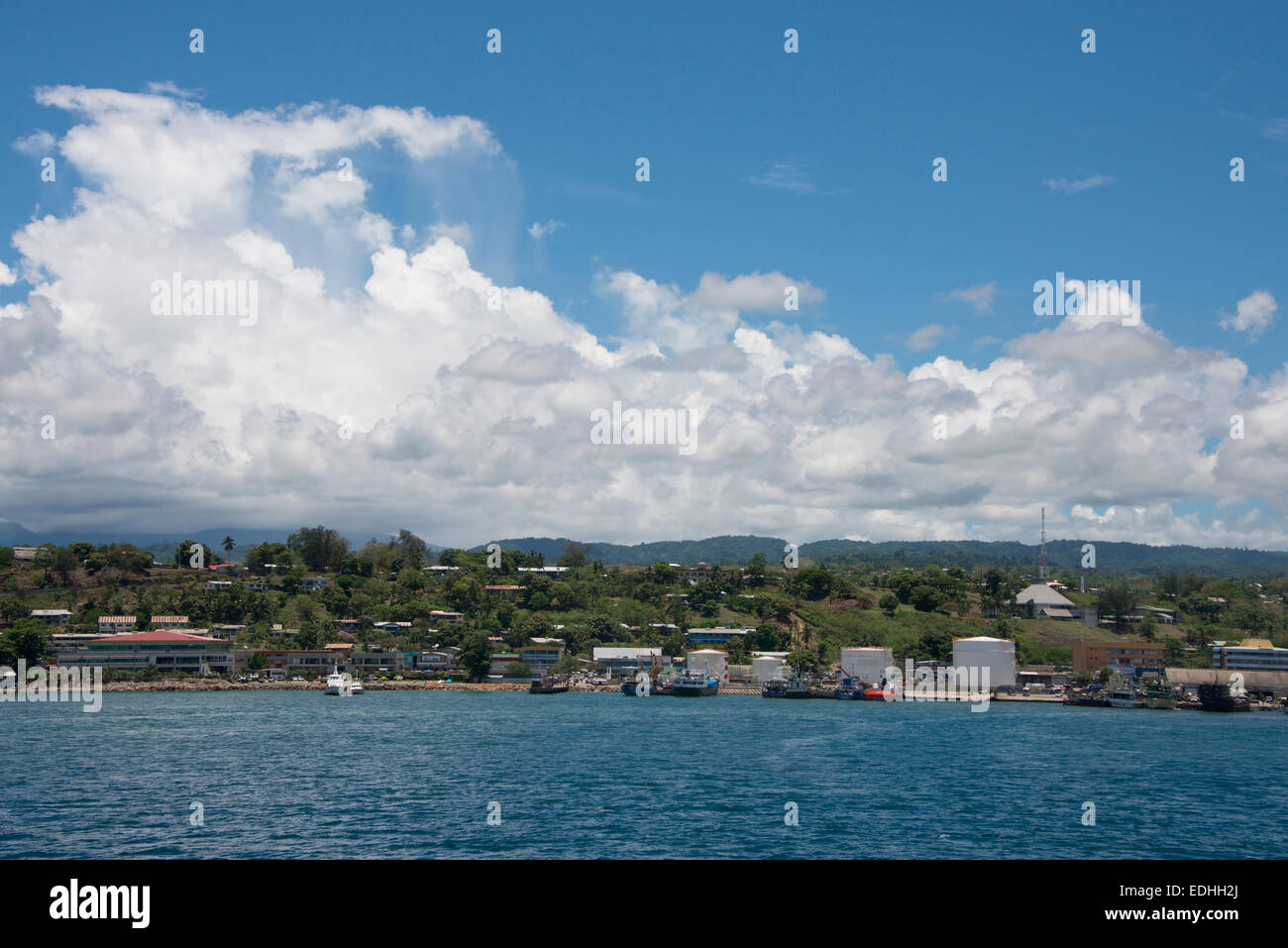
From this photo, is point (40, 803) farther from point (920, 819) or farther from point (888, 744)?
point (888, 744)

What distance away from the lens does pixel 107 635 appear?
9425 cm

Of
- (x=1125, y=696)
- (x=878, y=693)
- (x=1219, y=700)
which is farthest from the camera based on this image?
(x=878, y=693)

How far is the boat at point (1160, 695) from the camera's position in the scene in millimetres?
84500

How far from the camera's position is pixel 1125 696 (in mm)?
84312

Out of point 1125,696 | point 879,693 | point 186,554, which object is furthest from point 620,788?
point 186,554

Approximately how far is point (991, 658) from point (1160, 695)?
1525 cm

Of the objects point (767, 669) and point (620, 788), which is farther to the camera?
point (767, 669)

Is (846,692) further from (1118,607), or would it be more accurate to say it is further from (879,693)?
(1118,607)

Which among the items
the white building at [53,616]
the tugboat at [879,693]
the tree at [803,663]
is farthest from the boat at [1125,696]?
the white building at [53,616]

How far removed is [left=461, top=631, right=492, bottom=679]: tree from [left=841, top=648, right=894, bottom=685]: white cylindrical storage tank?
37.8 m

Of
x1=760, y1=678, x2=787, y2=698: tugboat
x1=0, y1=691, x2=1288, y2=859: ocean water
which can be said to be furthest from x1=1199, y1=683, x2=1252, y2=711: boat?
x1=760, y1=678, x2=787, y2=698: tugboat

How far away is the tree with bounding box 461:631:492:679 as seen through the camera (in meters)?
99.0

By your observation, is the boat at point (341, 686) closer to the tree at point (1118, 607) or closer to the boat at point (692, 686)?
the boat at point (692, 686)

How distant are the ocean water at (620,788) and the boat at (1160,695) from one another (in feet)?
72.9
